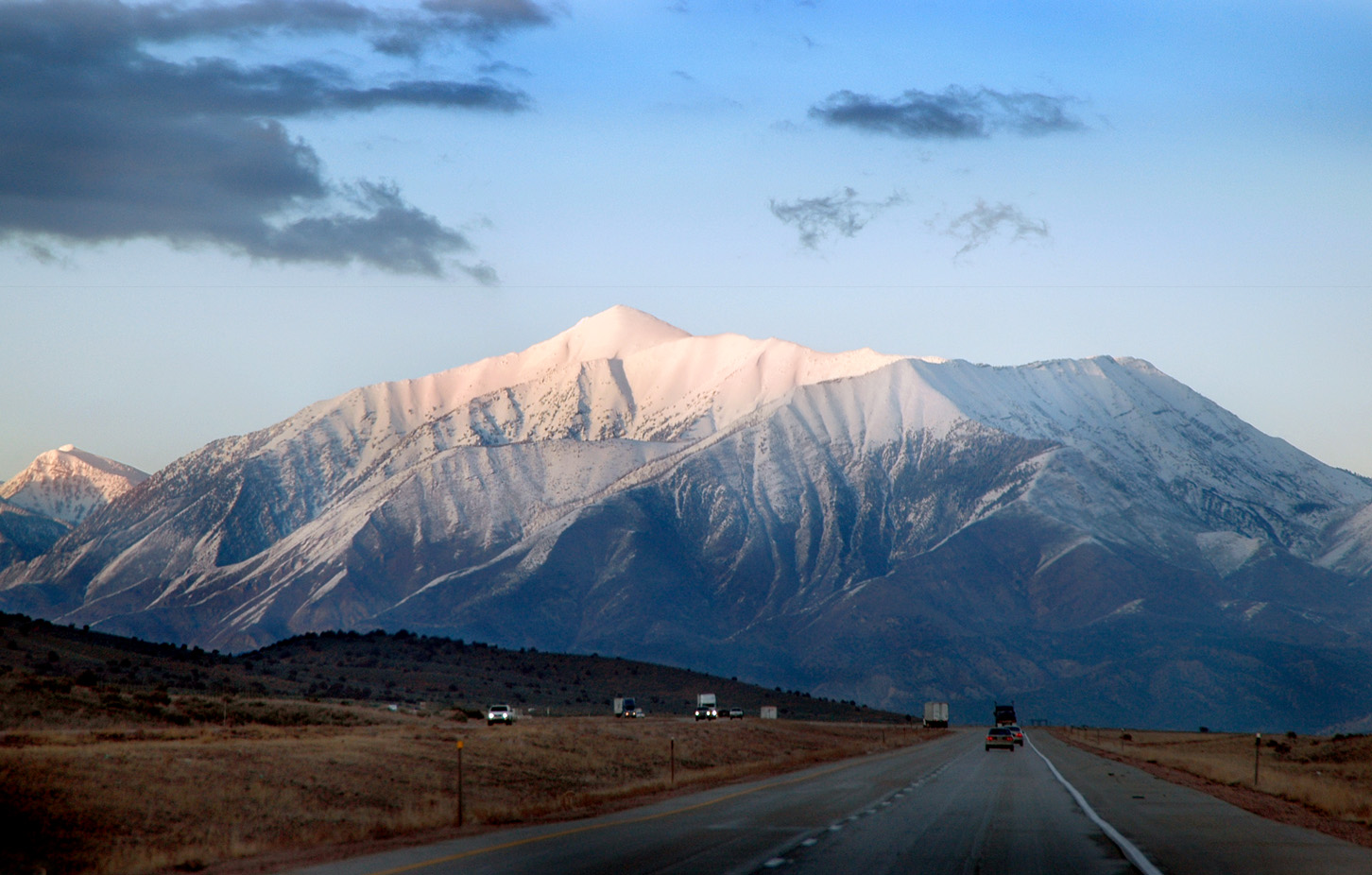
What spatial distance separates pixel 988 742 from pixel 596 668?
3712 inches

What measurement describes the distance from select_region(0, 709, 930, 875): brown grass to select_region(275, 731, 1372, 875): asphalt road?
265 centimetres

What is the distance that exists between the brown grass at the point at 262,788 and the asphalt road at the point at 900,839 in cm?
265

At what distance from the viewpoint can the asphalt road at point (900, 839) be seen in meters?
20.2

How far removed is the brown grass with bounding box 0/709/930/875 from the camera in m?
22.5

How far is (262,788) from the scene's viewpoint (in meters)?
28.5

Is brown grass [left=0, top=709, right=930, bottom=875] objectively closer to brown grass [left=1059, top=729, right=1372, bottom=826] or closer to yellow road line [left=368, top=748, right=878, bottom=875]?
yellow road line [left=368, top=748, right=878, bottom=875]

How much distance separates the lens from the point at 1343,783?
155 ft

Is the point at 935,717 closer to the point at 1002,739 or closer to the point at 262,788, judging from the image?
the point at 1002,739

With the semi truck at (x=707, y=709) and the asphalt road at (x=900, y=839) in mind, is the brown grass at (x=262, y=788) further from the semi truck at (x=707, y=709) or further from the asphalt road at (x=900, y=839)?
the semi truck at (x=707, y=709)

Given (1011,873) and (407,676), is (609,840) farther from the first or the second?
(407,676)

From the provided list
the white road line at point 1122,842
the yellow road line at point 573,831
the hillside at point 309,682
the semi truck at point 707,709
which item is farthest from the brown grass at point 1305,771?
the hillside at point 309,682

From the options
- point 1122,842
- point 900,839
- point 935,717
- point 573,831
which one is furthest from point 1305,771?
point 935,717

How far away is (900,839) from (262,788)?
12406mm

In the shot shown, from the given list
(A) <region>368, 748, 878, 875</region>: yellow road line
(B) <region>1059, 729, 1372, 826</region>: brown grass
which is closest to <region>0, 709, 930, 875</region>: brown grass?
(A) <region>368, 748, 878, 875</region>: yellow road line
